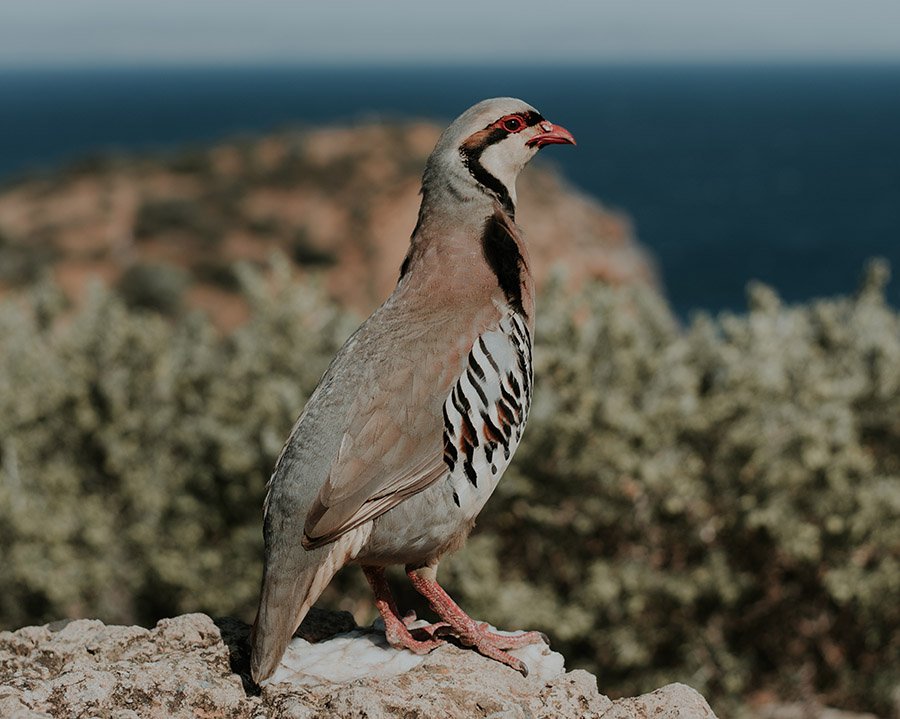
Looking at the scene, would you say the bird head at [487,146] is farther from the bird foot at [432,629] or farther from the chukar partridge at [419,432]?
the bird foot at [432,629]

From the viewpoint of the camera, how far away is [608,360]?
10.0 meters

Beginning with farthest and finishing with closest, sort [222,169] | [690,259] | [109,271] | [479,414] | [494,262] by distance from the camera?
1. [690,259]
2. [222,169]
3. [109,271]
4. [494,262]
5. [479,414]

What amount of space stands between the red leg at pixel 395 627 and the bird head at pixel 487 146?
6.92 feet

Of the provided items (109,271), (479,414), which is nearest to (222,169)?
(109,271)

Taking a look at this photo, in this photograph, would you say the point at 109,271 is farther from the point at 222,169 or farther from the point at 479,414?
the point at 479,414

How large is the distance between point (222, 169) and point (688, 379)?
44.5m

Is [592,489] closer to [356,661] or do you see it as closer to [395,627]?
[395,627]

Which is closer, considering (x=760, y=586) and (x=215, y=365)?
(x=760, y=586)

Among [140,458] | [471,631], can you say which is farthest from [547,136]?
[140,458]

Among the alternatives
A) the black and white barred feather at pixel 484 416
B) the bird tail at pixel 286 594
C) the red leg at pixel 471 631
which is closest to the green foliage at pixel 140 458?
the red leg at pixel 471 631

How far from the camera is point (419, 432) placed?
5078 millimetres

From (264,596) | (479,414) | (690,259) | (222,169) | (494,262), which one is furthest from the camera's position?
(690,259)

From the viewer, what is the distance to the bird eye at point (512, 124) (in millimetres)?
5861

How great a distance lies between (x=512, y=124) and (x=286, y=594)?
2740mm
